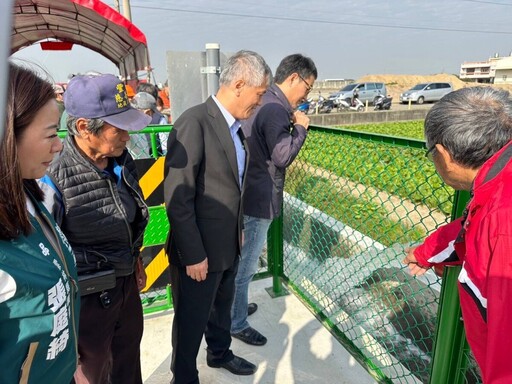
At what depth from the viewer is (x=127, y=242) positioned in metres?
1.71

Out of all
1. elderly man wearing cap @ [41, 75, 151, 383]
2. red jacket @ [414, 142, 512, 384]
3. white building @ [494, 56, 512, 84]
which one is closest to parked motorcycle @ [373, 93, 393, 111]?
elderly man wearing cap @ [41, 75, 151, 383]

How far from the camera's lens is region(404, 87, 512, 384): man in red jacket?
34.6 inches

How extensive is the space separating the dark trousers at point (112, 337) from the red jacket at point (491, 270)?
1.47 meters

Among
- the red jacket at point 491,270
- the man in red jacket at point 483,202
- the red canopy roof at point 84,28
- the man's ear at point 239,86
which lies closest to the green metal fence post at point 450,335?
the man in red jacket at point 483,202

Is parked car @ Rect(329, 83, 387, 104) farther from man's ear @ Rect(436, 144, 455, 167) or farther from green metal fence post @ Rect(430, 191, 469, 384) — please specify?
man's ear @ Rect(436, 144, 455, 167)

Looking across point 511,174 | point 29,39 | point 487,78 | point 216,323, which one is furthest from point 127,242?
point 487,78

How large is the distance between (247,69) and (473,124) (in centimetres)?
110

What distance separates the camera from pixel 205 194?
6.14ft

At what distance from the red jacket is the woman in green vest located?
111 centimetres

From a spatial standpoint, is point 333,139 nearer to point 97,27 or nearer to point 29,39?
point 97,27

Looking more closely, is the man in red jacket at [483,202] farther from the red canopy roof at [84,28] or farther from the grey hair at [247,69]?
the red canopy roof at [84,28]

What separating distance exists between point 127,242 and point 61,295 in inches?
28.5

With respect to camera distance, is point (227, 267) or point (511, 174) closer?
point (511, 174)

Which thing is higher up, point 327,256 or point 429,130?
point 429,130
